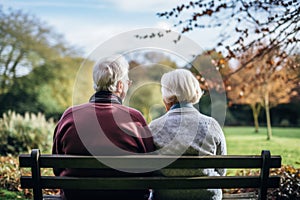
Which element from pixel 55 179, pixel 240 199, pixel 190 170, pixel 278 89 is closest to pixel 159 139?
pixel 190 170

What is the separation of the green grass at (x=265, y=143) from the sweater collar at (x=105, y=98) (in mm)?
3348

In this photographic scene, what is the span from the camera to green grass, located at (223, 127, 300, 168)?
219 inches

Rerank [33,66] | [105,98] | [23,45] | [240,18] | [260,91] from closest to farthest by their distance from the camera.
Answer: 1. [105,98]
2. [240,18]
3. [260,91]
4. [23,45]
5. [33,66]

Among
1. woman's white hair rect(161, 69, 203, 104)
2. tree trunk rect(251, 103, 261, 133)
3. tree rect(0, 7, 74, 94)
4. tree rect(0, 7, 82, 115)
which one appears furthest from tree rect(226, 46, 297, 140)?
woman's white hair rect(161, 69, 203, 104)

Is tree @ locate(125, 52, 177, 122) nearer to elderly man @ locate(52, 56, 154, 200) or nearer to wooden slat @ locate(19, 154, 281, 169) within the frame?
elderly man @ locate(52, 56, 154, 200)

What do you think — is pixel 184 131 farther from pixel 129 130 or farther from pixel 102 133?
pixel 102 133

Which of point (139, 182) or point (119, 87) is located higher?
point (119, 87)

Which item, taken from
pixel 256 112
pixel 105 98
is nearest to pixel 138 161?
pixel 105 98

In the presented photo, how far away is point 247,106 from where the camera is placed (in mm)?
8531

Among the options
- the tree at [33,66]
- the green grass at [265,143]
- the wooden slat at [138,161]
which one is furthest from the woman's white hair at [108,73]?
the tree at [33,66]

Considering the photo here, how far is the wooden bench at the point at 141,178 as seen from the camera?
206cm

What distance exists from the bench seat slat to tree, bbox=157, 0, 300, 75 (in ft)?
7.36

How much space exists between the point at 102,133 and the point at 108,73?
1.08 ft

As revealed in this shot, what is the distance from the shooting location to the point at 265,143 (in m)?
6.54
